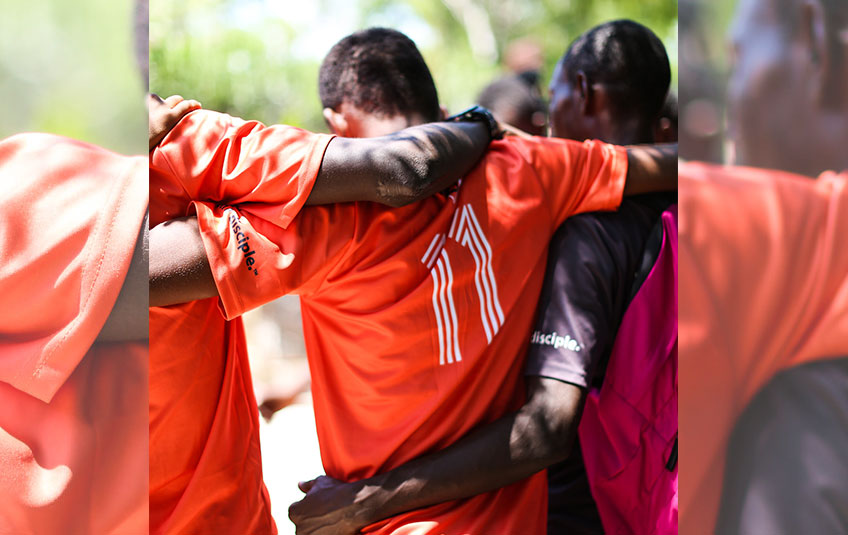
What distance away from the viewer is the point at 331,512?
6.66 feet

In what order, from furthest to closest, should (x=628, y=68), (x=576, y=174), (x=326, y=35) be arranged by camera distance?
1. (x=326, y=35)
2. (x=628, y=68)
3. (x=576, y=174)

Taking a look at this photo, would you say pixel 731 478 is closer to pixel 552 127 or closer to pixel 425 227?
pixel 425 227

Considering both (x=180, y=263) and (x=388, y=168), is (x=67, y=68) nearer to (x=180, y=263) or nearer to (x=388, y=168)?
(x=180, y=263)

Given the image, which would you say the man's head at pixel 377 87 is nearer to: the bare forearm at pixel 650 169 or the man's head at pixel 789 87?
the bare forearm at pixel 650 169

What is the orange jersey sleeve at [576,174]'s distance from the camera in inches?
87.0

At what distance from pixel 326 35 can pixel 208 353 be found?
1656 cm

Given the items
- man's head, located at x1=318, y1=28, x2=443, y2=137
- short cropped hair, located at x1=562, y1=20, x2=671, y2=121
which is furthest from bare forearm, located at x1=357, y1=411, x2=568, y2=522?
short cropped hair, located at x1=562, y1=20, x2=671, y2=121

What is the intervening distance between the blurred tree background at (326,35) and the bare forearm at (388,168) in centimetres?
825

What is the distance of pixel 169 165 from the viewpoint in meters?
1.82

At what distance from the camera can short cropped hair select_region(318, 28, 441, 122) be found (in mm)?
2404

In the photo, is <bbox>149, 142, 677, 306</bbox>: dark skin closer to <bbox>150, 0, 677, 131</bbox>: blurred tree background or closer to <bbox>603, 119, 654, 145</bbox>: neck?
<bbox>603, 119, 654, 145</bbox>: neck

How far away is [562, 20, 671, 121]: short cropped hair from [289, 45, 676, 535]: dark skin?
1.10 m

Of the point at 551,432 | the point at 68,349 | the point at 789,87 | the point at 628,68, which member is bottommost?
the point at 551,432

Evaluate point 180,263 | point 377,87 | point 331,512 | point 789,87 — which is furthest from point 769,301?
point 377,87
